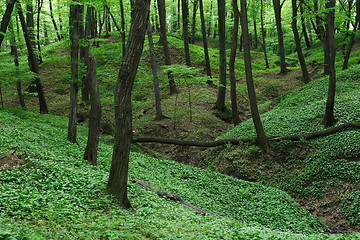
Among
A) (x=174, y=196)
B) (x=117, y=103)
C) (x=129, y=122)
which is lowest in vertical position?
(x=174, y=196)

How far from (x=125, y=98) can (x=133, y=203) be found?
8.60 feet

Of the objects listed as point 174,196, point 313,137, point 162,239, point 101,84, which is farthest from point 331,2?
point 101,84

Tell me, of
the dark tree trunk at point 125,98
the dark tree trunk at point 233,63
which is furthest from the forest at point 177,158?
the dark tree trunk at point 233,63

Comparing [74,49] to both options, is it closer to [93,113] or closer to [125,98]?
[93,113]

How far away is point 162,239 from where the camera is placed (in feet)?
16.5

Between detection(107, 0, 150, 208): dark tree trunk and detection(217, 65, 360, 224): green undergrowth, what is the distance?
7191 millimetres

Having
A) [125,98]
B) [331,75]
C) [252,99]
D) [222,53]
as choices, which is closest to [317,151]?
[252,99]

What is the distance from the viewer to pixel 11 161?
25.1 feet

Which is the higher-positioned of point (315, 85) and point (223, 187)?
point (315, 85)

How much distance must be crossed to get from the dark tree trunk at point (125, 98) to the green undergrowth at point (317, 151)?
7.19 meters

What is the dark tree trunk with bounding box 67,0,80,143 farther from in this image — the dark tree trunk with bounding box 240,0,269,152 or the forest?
the dark tree trunk with bounding box 240,0,269,152

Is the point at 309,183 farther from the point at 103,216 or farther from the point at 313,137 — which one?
the point at 103,216

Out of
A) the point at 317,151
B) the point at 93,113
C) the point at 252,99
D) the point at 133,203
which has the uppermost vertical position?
the point at 93,113

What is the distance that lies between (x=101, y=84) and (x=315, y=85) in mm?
17964
